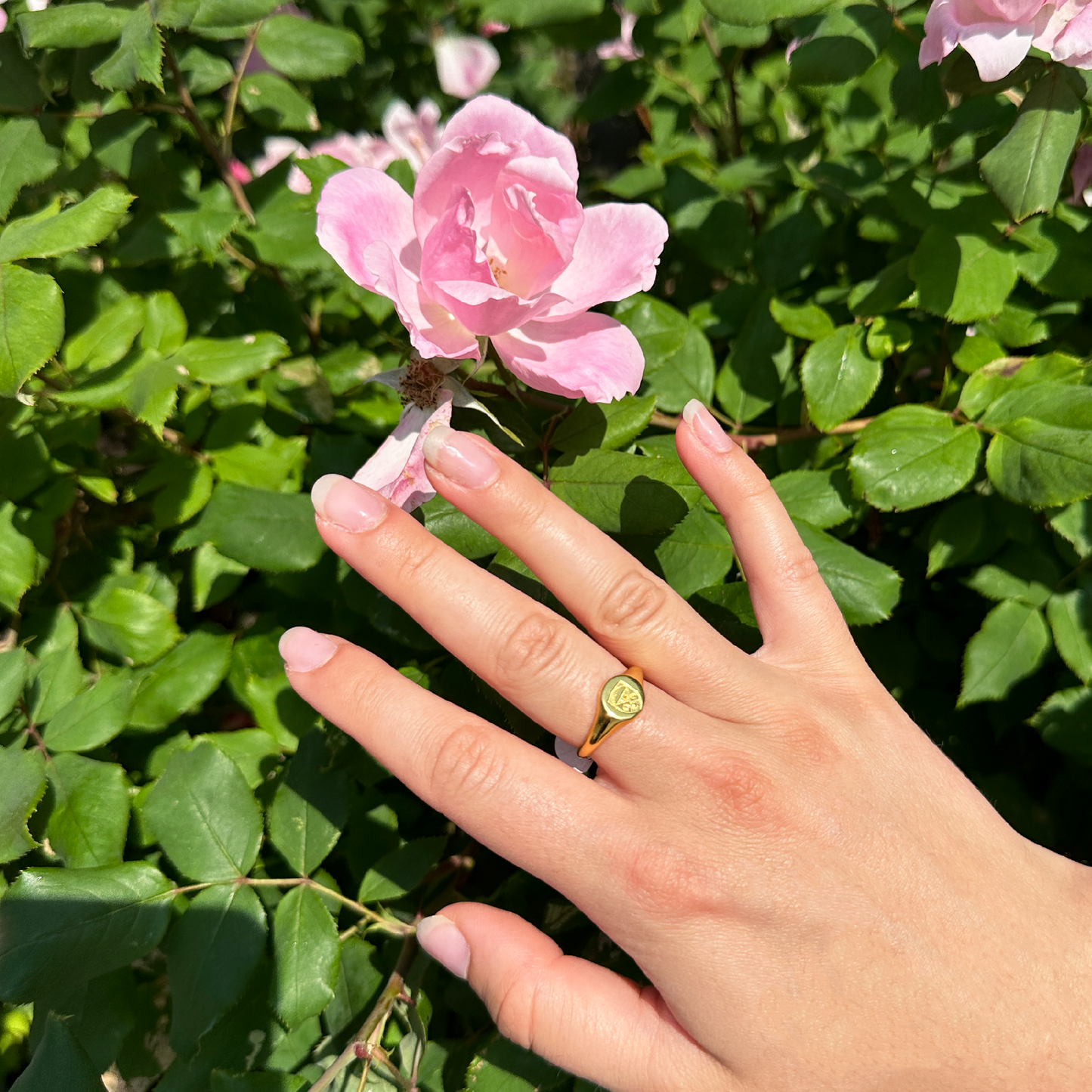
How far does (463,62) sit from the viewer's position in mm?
3023

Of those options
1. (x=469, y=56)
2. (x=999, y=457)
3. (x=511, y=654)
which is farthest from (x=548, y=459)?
(x=469, y=56)

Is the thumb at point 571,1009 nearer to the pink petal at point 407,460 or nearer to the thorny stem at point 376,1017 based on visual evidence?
the thorny stem at point 376,1017

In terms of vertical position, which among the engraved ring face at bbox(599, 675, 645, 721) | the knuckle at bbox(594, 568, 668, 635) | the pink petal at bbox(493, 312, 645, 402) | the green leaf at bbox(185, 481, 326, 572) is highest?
the pink petal at bbox(493, 312, 645, 402)

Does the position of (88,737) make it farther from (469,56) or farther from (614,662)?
(469,56)

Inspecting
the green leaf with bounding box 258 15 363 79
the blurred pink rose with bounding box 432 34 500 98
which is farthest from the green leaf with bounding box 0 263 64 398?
the blurred pink rose with bounding box 432 34 500 98

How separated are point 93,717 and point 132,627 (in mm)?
243

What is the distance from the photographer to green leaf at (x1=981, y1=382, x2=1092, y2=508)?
1423 millimetres

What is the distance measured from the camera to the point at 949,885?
1.21 metres

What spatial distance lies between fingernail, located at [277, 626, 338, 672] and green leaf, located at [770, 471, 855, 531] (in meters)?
0.89

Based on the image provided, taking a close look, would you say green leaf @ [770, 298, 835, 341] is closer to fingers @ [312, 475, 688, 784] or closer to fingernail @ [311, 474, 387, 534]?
fingers @ [312, 475, 688, 784]

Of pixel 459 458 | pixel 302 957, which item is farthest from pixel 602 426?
pixel 302 957

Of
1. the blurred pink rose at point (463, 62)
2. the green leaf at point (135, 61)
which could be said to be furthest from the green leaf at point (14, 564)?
the blurred pink rose at point (463, 62)

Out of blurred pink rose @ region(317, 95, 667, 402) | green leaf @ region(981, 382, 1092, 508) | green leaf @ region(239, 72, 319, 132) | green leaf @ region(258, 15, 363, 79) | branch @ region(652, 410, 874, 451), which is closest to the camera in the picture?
blurred pink rose @ region(317, 95, 667, 402)

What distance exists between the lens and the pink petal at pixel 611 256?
1.17 m
